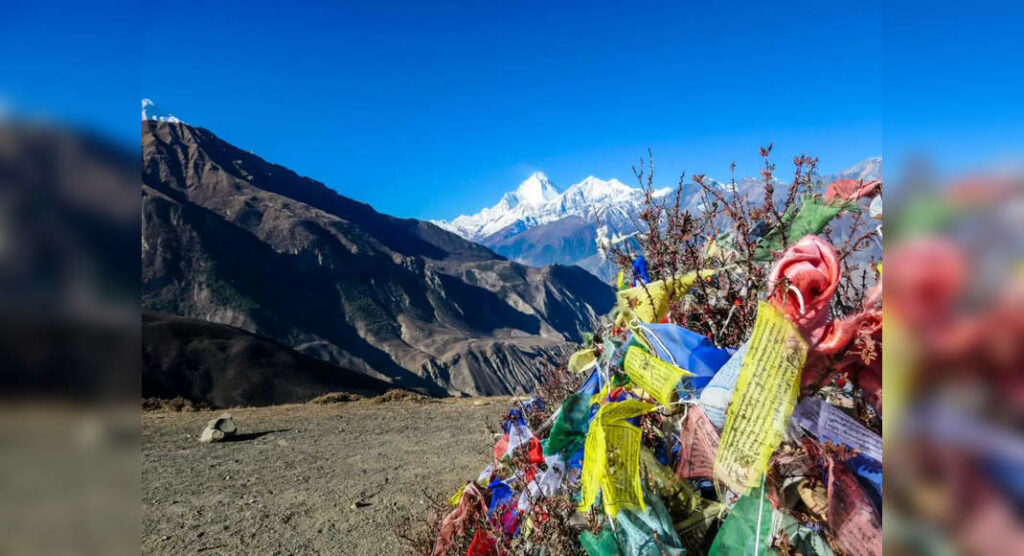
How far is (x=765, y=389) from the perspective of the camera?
1.37 metres

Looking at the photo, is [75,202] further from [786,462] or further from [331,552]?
[331,552]

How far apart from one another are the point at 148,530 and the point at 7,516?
502cm

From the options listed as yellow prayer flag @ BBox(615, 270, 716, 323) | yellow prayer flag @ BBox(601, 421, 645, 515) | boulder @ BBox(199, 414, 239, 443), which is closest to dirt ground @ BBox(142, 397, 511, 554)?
boulder @ BBox(199, 414, 239, 443)

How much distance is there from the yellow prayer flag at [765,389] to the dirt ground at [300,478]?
379cm

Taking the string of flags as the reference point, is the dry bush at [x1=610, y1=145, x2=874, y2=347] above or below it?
above

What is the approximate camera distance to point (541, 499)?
9.04 feet

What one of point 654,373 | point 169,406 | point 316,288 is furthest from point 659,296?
point 316,288

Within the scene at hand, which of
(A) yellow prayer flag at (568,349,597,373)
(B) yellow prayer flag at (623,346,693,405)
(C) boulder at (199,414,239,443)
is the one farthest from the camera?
(C) boulder at (199,414,239,443)

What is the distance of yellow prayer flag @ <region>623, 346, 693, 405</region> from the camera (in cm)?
189

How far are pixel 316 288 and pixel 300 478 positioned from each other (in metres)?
88.7

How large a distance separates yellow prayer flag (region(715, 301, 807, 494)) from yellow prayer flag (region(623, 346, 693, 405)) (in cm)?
39

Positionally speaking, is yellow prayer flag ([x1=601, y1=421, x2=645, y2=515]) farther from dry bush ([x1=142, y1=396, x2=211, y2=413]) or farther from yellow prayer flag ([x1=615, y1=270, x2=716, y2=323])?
dry bush ([x1=142, y1=396, x2=211, y2=413])

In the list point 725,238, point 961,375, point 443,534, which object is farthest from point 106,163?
point 443,534

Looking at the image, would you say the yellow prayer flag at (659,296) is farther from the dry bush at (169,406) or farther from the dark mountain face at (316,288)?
the dark mountain face at (316,288)
